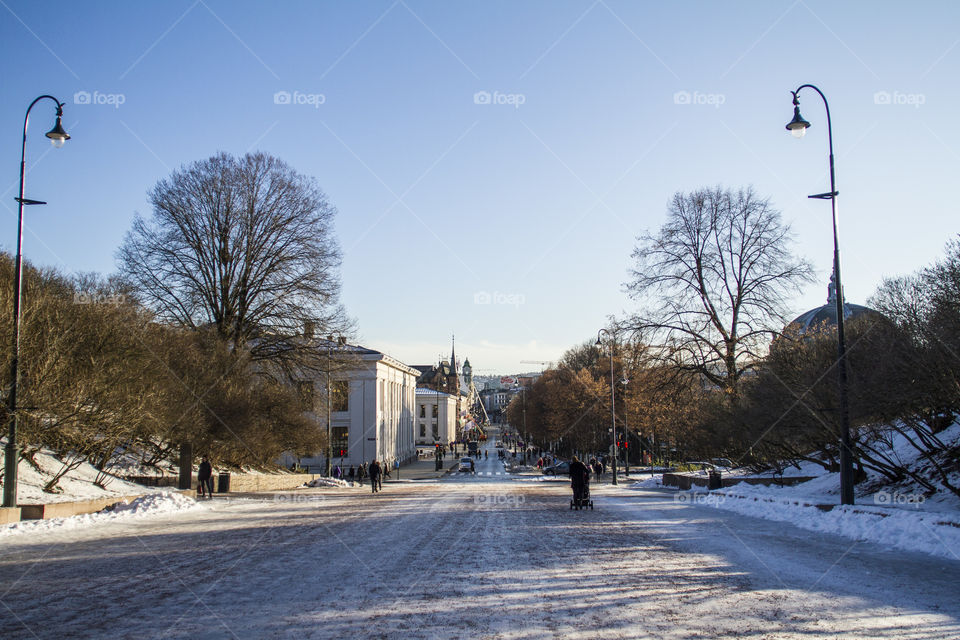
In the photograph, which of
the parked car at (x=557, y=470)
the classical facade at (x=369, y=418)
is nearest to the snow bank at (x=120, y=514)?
the classical facade at (x=369, y=418)

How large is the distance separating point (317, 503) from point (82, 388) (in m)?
9.37

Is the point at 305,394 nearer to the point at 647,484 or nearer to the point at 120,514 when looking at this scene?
the point at 120,514

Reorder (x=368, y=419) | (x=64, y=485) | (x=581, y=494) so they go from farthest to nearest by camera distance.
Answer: (x=368, y=419) → (x=581, y=494) → (x=64, y=485)

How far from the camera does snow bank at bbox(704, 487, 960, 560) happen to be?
12234mm

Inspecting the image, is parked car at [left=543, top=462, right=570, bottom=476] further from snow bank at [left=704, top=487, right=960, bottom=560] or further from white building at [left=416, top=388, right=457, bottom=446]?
white building at [left=416, top=388, right=457, bottom=446]

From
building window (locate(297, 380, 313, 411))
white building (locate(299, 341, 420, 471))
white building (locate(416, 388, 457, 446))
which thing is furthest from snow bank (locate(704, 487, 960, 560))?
white building (locate(416, 388, 457, 446))

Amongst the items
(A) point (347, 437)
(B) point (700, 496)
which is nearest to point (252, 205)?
(B) point (700, 496)

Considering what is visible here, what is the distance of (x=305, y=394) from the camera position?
34.6 metres

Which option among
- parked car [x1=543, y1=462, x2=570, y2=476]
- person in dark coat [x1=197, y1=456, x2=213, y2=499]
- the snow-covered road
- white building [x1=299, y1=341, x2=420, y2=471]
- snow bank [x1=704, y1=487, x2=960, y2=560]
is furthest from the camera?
white building [x1=299, y1=341, x2=420, y2=471]

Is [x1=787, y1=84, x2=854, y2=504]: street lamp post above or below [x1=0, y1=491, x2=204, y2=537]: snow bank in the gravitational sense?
above

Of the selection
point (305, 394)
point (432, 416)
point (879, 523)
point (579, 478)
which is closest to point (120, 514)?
point (579, 478)

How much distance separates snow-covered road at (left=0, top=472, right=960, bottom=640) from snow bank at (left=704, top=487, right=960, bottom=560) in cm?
61

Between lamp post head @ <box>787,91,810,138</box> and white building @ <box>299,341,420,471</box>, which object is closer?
lamp post head @ <box>787,91,810,138</box>

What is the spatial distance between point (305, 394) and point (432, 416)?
12012 centimetres
